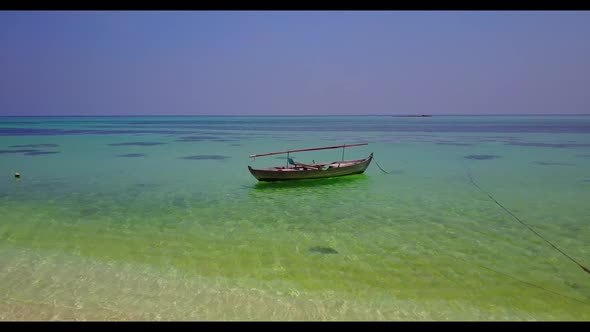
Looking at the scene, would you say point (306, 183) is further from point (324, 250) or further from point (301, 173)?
point (324, 250)

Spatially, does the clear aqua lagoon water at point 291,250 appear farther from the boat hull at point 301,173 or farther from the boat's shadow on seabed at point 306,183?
the boat hull at point 301,173

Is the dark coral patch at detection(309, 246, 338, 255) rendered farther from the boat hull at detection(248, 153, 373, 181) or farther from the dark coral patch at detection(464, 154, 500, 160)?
the dark coral patch at detection(464, 154, 500, 160)

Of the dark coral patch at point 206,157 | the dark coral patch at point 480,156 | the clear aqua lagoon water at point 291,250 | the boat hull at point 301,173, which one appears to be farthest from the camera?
the dark coral patch at point 206,157

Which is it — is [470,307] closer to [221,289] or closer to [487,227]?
[221,289]

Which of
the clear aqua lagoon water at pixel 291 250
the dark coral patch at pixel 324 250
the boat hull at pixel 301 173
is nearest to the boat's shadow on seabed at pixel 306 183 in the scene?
the clear aqua lagoon water at pixel 291 250

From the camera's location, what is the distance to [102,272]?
29.1 feet

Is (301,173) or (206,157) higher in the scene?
(301,173)

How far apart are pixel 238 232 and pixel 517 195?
13.8 meters

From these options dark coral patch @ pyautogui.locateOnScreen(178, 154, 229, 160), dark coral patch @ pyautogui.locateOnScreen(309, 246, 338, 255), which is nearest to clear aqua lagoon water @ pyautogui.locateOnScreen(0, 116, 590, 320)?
dark coral patch @ pyautogui.locateOnScreen(309, 246, 338, 255)

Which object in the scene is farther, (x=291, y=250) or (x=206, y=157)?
(x=206, y=157)

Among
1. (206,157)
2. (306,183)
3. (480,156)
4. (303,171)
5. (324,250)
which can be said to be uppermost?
(480,156)

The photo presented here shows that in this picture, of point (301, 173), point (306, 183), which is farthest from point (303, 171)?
point (306, 183)

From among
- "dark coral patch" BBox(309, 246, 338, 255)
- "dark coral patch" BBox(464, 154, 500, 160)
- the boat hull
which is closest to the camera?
"dark coral patch" BBox(309, 246, 338, 255)
